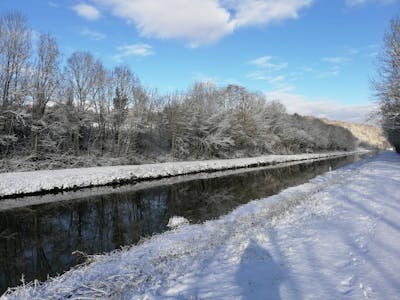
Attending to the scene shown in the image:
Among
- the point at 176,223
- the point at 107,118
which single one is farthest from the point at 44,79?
the point at 176,223

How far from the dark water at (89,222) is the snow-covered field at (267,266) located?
5.11 ft

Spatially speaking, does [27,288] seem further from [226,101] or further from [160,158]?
[226,101]

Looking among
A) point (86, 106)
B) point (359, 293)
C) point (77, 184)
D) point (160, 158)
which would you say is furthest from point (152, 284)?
point (86, 106)

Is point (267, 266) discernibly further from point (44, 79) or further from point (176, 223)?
point (44, 79)

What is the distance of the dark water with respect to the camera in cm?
819

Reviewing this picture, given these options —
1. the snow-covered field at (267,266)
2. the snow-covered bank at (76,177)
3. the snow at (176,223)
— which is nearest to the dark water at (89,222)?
the snow at (176,223)

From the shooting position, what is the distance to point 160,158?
112 feet

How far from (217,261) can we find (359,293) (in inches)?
108

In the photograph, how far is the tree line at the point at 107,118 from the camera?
949 inches

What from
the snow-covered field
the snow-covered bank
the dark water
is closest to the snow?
the dark water

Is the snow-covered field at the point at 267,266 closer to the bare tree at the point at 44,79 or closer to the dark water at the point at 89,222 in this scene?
the dark water at the point at 89,222

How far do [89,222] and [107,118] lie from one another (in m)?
23.5

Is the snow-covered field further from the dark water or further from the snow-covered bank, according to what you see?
the snow-covered bank

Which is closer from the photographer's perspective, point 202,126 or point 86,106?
point 86,106
